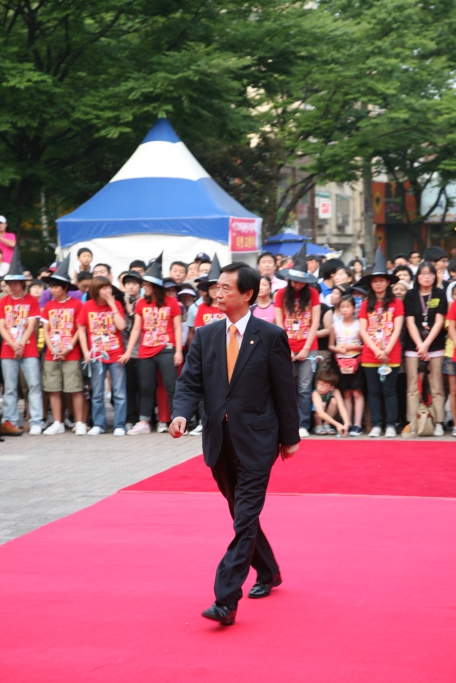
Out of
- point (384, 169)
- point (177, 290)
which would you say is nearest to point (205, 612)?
point (177, 290)

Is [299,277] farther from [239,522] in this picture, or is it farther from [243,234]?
[243,234]

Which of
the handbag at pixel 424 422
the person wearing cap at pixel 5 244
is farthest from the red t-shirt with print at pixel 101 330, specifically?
the handbag at pixel 424 422

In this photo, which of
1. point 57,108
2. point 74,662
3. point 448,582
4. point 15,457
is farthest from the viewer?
point 57,108

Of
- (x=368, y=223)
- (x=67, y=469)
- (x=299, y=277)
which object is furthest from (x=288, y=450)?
(x=368, y=223)

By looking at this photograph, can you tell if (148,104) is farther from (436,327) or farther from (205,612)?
(205,612)

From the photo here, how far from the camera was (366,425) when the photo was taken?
38.7ft

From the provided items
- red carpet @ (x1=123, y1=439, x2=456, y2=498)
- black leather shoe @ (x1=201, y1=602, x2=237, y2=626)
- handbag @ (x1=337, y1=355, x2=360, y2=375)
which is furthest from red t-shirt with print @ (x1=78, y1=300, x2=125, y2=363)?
black leather shoe @ (x1=201, y1=602, x2=237, y2=626)

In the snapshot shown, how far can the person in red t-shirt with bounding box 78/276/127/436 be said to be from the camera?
38.8 ft

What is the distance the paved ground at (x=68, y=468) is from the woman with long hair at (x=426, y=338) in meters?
0.47

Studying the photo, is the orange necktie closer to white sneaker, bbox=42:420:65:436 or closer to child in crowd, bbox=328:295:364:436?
child in crowd, bbox=328:295:364:436

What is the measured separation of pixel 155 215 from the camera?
18641 millimetres

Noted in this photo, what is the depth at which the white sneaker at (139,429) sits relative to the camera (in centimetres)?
1200

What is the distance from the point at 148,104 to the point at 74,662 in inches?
696

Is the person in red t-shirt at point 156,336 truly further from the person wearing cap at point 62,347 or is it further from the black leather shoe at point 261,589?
the black leather shoe at point 261,589
